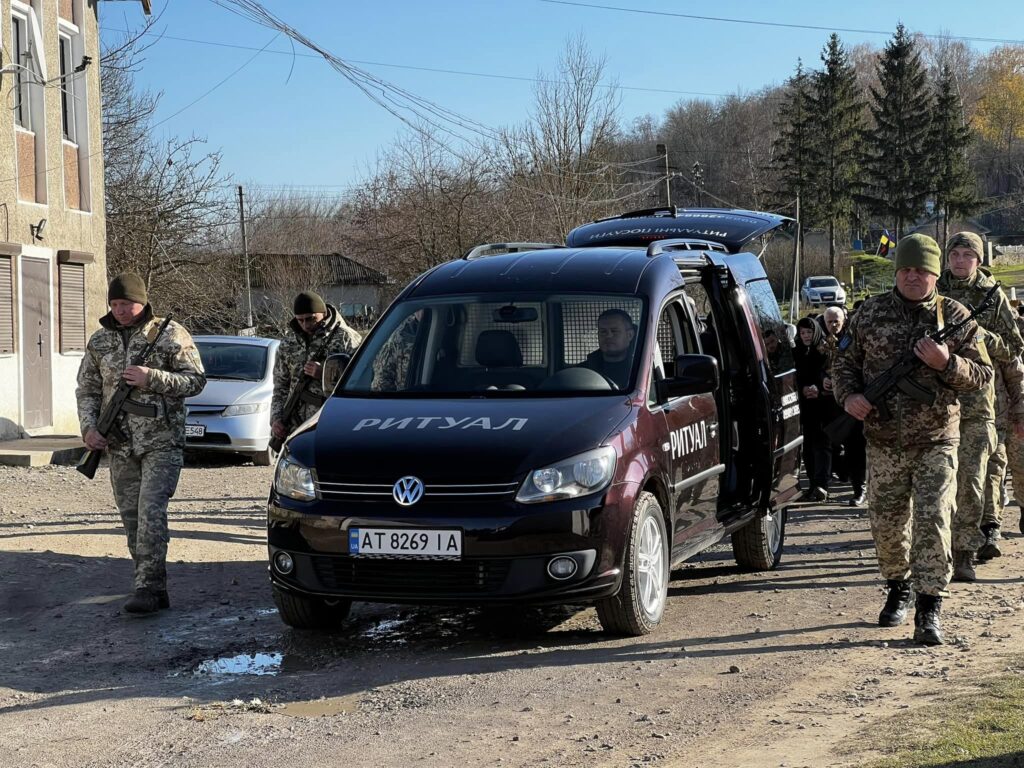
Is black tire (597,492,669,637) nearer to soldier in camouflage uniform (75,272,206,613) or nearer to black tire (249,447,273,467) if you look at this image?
soldier in camouflage uniform (75,272,206,613)

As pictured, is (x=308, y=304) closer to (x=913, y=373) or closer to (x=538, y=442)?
(x=538, y=442)

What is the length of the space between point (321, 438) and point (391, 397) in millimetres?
612

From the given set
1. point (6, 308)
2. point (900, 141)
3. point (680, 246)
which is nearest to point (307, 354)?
point (680, 246)

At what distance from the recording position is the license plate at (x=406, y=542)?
6.30m

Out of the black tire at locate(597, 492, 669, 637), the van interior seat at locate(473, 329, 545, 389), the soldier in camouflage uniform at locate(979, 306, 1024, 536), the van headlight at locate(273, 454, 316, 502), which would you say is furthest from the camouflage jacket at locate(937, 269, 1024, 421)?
the van headlight at locate(273, 454, 316, 502)

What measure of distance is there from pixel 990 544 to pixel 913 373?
9.69 ft

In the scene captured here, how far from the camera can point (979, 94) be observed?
11950cm

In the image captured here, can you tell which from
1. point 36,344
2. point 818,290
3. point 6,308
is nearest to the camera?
point 6,308

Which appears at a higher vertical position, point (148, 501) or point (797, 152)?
point (797, 152)

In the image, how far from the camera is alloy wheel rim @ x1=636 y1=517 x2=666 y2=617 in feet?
22.2

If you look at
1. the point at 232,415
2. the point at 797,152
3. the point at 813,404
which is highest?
the point at 797,152

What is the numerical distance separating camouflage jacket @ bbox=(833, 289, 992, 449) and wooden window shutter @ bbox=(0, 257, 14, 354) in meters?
15.4

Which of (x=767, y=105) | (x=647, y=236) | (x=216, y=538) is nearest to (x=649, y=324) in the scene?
(x=647, y=236)

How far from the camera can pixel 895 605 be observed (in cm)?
716
